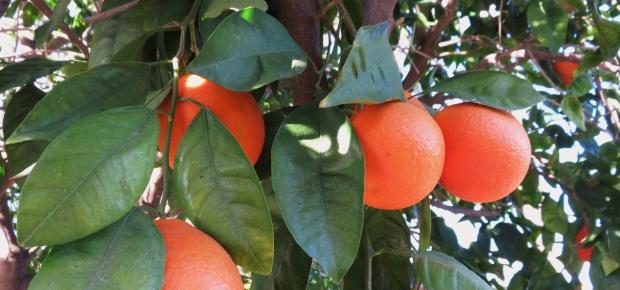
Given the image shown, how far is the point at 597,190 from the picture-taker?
126 centimetres

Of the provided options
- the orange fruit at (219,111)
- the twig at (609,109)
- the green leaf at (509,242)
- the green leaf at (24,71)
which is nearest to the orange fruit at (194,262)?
the orange fruit at (219,111)

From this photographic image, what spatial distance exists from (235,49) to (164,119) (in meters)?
0.10

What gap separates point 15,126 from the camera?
705mm

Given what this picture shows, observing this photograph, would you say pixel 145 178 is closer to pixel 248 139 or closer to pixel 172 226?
pixel 172 226

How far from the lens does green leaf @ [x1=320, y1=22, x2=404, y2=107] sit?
0.49 m

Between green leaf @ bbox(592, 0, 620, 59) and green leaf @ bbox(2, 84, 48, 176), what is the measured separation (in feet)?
2.14

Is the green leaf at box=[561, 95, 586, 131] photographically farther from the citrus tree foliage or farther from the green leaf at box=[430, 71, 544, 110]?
the green leaf at box=[430, 71, 544, 110]

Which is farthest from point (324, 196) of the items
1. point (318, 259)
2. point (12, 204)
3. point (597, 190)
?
point (12, 204)

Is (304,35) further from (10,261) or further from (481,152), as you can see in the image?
(10,261)

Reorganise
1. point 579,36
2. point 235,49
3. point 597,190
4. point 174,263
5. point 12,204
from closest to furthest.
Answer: point 174,263
point 235,49
point 597,190
point 579,36
point 12,204

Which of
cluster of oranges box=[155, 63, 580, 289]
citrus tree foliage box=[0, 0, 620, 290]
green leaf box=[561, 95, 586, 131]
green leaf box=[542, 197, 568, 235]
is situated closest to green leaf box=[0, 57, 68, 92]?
citrus tree foliage box=[0, 0, 620, 290]

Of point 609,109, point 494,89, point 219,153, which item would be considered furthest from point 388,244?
point 609,109

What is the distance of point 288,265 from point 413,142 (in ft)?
0.78

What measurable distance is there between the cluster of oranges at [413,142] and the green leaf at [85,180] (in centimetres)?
5
